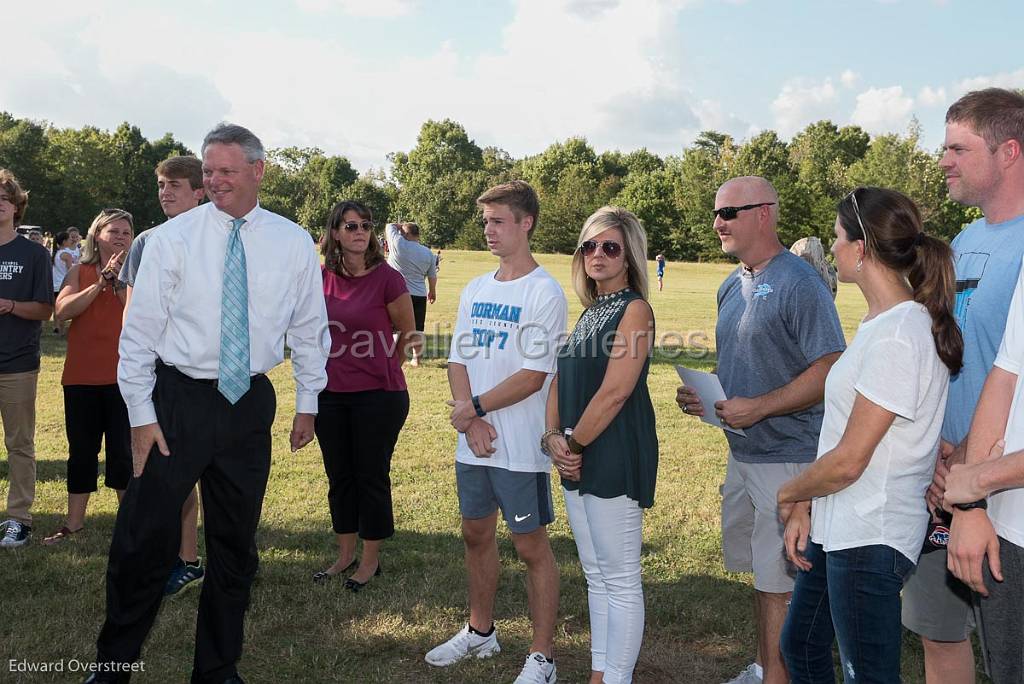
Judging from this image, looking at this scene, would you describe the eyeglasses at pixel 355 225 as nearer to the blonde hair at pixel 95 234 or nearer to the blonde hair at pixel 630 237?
the blonde hair at pixel 95 234

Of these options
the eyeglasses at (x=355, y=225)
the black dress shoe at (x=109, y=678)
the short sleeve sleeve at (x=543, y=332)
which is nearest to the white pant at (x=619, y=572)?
the short sleeve sleeve at (x=543, y=332)

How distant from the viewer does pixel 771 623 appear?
3.79m

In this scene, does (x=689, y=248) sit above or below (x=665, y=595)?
above

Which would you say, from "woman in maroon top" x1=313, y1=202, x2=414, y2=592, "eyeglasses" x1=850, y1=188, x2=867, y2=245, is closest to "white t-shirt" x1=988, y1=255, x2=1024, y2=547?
"eyeglasses" x1=850, y1=188, x2=867, y2=245

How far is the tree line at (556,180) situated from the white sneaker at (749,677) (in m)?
50.3

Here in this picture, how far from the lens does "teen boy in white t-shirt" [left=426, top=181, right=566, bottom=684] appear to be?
4008 millimetres

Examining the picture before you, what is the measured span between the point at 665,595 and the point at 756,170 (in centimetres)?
7223

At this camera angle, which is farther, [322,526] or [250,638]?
[322,526]

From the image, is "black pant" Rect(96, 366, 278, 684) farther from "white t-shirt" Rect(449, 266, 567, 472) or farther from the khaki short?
the khaki short

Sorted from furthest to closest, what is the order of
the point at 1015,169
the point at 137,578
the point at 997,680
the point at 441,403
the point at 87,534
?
the point at 441,403, the point at 87,534, the point at 137,578, the point at 1015,169, the point at 997,680

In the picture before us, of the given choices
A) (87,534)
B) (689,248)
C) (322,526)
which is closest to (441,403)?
(322,526)

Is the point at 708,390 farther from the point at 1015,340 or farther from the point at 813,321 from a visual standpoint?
the point at 1015,340

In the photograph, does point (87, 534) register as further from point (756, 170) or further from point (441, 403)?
point (756, 170)

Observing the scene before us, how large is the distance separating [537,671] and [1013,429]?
2.47 m
